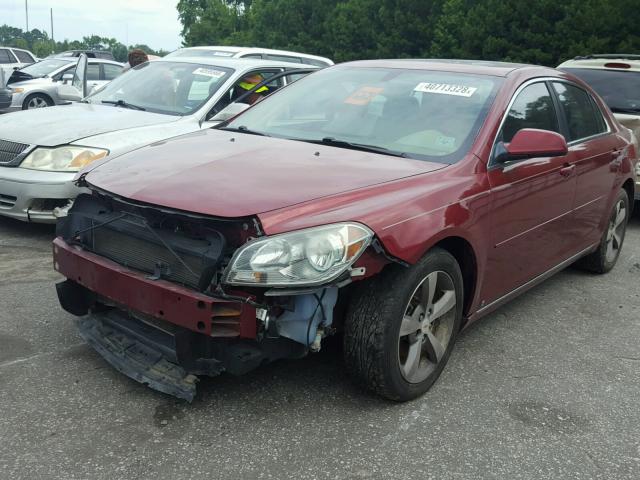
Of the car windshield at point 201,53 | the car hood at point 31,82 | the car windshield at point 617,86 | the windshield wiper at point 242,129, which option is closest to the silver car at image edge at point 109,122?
the car windshield at point 201,53

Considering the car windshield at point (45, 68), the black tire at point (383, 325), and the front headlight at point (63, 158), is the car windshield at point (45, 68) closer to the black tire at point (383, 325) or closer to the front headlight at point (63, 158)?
the front headlight at point (63, 158)

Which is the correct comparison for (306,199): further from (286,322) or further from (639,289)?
(639,289)

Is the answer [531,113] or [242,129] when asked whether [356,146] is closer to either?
[242,129]

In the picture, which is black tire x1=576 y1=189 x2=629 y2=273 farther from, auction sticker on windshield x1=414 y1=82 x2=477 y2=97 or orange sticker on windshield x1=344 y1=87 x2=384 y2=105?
orange sticker on windshield x1=344 y1=87 x2=384 y2=105

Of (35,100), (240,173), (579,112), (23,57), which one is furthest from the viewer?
(23,57)

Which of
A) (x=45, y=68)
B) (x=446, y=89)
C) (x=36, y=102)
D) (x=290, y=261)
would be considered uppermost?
(x=446, y=89)

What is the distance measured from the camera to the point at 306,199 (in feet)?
9.26

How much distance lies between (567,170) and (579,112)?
0.72 metres

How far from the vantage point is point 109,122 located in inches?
231

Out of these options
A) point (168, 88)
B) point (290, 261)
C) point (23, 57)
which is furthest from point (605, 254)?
point (23, 57)

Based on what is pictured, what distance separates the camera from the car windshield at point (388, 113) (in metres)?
3.58

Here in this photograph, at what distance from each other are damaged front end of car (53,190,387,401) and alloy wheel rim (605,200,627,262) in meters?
3.29

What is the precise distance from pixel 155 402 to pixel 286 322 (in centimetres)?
77

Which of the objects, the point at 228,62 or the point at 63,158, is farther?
the point at 228,62
